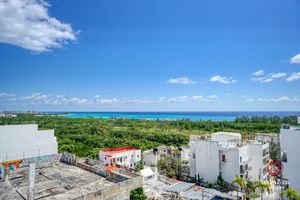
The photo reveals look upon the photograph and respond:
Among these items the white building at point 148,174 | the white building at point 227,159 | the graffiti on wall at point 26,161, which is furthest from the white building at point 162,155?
the graffiti on wall at point 26,161

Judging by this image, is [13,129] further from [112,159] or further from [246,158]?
[246,158]

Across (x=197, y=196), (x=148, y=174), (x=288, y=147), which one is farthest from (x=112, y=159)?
(x=288, y=147)

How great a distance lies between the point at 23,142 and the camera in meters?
28.5

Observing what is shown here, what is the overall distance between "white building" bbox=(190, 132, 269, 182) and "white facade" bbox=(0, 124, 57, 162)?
744 inches

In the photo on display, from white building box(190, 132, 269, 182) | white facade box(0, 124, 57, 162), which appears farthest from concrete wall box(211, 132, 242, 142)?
white facade box(0, 124, 57, 162)

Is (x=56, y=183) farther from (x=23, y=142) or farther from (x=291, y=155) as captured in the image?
(x=291, y=155)

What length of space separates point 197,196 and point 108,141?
31.5 meters

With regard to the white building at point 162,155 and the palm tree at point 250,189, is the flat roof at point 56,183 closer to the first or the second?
the palm tree at point 250,189

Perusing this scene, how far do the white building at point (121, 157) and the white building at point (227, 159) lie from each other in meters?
9.49

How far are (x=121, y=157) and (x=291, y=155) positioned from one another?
2229cm

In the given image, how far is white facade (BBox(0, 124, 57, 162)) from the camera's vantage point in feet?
89.1

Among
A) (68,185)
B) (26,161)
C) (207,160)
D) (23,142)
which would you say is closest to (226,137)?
(207,160)

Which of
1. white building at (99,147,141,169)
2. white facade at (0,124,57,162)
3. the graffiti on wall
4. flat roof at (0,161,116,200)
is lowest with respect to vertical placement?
white building at (99,147,141,169)

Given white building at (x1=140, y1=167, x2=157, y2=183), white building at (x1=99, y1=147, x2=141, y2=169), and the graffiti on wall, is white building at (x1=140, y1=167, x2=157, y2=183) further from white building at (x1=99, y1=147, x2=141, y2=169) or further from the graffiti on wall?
the graffiti on wall
